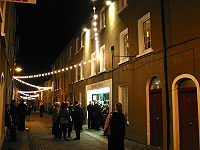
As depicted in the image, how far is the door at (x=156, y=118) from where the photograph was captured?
10.3 metres

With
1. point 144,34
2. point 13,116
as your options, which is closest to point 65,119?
point 13,116

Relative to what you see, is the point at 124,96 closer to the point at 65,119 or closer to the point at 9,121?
the point at 65,119

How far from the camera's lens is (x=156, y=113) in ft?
34.6

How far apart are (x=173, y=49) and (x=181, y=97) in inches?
75.3

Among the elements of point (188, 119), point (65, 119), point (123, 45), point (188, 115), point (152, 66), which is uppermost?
point (123, 45)

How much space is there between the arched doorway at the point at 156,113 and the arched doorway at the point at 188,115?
4.71 ft

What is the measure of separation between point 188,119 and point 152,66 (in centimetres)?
303

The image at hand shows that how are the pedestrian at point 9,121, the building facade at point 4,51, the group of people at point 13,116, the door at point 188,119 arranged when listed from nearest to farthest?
1. the building facade at point 4,51
2. the door at point 188,119
3. the pedestrian at point 9,121
4. the group of people at point 13,116

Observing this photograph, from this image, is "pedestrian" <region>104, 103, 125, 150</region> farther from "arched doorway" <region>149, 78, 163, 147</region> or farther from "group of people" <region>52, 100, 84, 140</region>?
"group of people" <region>52, 100, 84, 140</region>

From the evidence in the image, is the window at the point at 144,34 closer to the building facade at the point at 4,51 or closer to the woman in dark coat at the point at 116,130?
the woman in dark coat at the point at 116,130

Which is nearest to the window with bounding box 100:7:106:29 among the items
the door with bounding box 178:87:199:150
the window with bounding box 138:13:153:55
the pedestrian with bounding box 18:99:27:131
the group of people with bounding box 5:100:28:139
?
the window with bounding box 138:13:153:55

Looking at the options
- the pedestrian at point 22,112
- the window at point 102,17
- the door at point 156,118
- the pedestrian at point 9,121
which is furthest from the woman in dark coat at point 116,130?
the window at point 102,17

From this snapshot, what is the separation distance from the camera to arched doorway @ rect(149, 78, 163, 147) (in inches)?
406

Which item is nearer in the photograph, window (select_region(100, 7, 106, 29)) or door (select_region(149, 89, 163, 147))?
door (select_region(149, 89, 163, 147))
